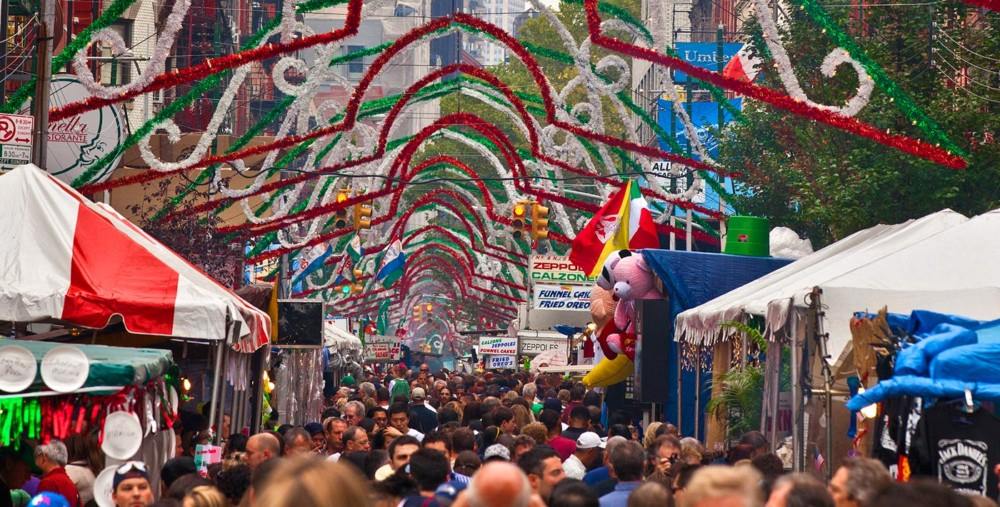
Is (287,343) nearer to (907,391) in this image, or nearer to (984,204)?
(984,204)

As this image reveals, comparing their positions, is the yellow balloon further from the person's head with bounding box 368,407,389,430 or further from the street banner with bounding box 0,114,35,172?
the street banner with bounding box 0,114,35,172

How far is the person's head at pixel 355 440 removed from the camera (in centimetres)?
1446

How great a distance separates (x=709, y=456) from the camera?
14.0m

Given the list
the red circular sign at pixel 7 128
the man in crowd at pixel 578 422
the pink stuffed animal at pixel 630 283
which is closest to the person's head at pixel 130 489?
the man in crowd at pixel 578 422

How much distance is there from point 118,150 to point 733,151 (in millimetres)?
11799

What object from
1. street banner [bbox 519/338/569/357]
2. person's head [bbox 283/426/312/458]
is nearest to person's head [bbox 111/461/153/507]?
person's head [bbox 283/426/312/458]

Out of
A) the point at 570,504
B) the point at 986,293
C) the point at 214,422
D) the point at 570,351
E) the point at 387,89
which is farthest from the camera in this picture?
the point at 387,89

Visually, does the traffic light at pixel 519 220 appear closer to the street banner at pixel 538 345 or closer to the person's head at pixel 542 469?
the street banner at pixel 538 345

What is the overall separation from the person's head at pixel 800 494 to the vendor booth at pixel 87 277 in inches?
336

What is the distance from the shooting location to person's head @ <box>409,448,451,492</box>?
9969 mm

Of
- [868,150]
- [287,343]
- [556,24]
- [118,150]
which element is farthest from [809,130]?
[118,150]

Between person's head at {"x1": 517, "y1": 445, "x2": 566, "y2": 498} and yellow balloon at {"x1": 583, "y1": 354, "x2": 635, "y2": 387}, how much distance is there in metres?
12.6

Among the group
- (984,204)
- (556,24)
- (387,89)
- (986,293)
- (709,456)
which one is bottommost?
(709,456)

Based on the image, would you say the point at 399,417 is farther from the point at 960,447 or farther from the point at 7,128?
the point at 960,447
